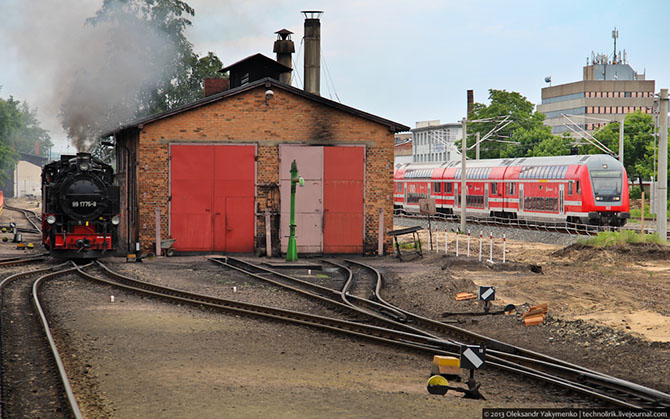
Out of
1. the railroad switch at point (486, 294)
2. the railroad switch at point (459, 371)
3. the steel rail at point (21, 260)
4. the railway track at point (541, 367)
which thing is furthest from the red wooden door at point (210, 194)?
the railroad switch at point (459, 371)

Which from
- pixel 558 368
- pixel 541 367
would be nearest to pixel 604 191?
pixel 541 367

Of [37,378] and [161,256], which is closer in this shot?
[37,378]

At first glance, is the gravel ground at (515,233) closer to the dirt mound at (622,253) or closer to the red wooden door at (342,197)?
the red wooden door at (342,197)

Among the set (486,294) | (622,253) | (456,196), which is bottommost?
(622,253)

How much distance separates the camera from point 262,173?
26.1 meters

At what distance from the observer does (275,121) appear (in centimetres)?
2616

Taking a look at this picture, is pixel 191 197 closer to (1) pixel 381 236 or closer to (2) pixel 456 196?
(1) pixel 381 236

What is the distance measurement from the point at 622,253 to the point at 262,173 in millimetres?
11944

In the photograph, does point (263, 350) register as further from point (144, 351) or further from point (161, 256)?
point (161, 256)

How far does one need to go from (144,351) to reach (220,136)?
1597 centimetres

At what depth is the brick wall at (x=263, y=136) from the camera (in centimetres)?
2577

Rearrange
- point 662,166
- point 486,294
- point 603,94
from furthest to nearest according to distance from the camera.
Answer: point 603,94 → point 662,166 → point 486,294

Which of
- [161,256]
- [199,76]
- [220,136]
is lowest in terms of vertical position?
[161,256]

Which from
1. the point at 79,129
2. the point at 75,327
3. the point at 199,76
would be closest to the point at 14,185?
the point at 199,76
